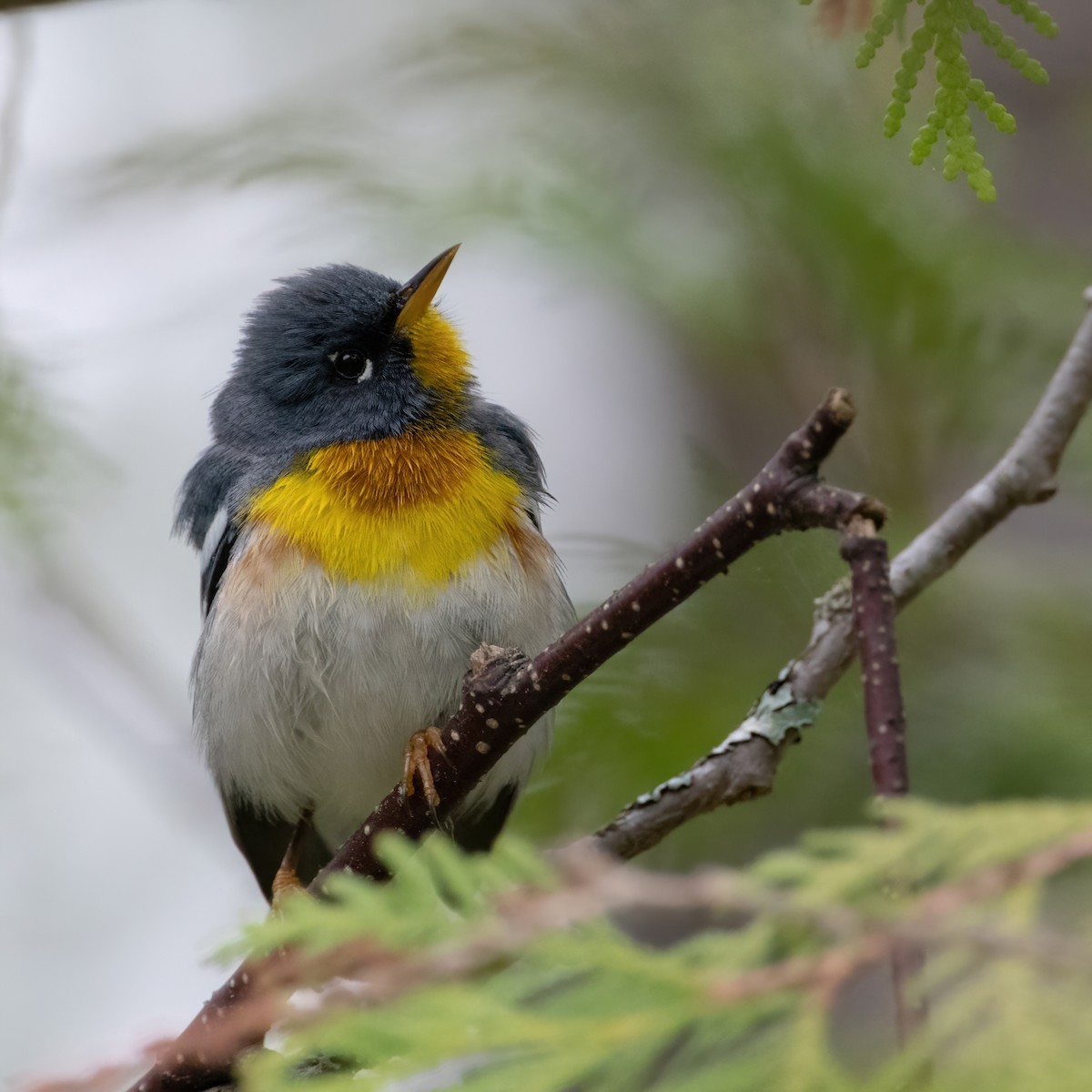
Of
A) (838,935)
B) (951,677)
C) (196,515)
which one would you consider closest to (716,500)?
(951,677)

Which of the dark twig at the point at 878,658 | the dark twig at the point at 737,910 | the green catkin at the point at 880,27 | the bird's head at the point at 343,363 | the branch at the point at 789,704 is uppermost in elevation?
the green catkin at the point at 880,27

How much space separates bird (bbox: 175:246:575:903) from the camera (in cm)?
307

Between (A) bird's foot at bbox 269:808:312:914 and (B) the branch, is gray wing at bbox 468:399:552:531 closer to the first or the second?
(B) the branch

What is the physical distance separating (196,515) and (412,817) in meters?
1.43

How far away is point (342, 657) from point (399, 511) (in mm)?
358

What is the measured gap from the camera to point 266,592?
3119mm

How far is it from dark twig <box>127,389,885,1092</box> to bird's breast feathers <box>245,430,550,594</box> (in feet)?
2.36

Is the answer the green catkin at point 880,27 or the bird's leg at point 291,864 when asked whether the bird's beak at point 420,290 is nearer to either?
the bird's leg at point 291,864

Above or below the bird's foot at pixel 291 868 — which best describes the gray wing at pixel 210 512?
above

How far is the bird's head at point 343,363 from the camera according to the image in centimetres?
350

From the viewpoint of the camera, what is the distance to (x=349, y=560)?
10.0 feet

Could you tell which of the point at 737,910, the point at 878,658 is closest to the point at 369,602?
the point at 878,658

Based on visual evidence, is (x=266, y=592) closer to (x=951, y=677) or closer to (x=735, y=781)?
(x=735, y=781)

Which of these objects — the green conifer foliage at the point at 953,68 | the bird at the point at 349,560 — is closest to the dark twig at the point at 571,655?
the bird at the point at 349,560
